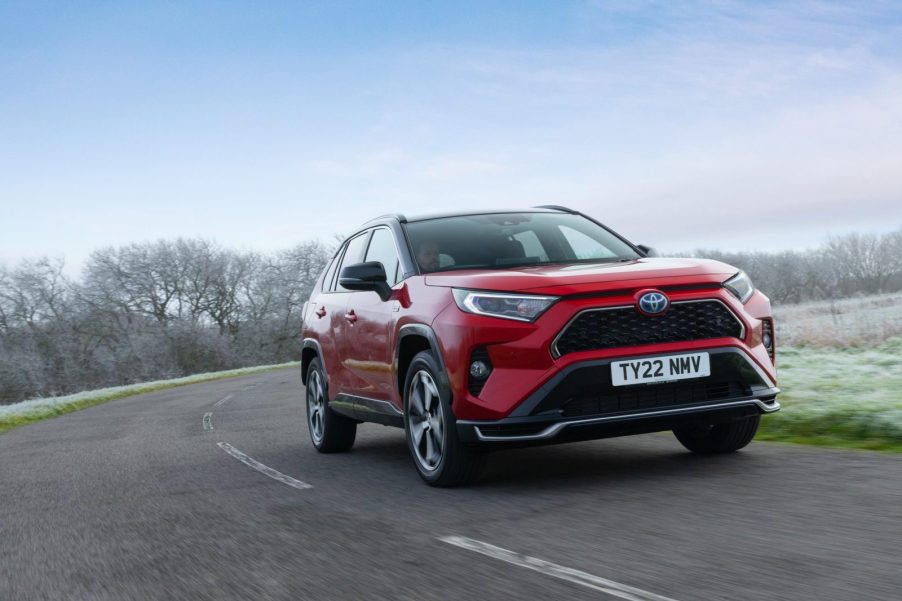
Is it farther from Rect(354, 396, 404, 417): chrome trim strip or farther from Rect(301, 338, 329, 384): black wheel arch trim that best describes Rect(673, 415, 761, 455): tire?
Rect(301, 338, 329, 384): black wheel arch trim

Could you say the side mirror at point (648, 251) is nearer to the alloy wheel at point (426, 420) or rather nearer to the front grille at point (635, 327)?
the front grille at point (635, 327)

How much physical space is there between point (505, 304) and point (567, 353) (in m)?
0.46

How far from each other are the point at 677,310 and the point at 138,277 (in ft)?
252

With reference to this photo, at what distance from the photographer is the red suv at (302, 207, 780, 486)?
5410 mm

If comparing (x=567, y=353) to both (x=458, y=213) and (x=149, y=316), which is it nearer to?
(x=458, y=213)

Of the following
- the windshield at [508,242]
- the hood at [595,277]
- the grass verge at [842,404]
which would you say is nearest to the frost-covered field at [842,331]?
the grass verge at [842,404]

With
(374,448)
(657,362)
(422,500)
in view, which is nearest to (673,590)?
(657,362)

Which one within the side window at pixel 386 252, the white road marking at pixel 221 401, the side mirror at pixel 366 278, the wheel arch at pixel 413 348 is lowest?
the white road marking at pixel 221 401

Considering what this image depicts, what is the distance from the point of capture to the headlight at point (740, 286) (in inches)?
229

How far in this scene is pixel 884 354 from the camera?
1235cm

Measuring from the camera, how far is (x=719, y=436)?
6648mm

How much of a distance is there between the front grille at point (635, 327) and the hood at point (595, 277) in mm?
139

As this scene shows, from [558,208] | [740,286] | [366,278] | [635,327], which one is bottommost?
[635,327]

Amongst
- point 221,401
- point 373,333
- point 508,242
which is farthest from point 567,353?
point 221,401
